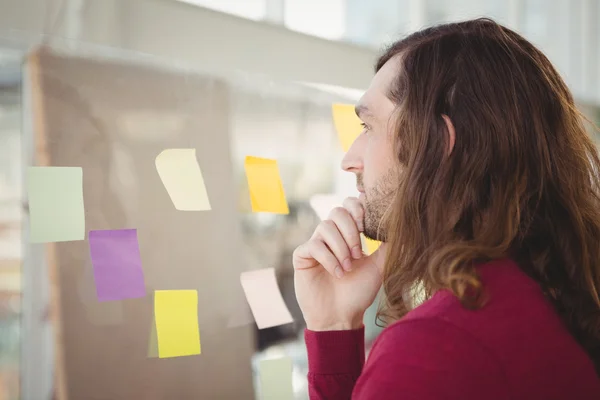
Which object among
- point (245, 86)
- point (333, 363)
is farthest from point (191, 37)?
point (333, 363)

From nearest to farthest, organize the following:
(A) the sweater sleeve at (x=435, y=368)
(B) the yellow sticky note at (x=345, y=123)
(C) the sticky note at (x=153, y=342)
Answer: (A) the sweater sleeve at (x=435, y=368) → (C) the sticky note at (x=153, y=342) → (B) the yellow sticky note at (x=345, y=123)

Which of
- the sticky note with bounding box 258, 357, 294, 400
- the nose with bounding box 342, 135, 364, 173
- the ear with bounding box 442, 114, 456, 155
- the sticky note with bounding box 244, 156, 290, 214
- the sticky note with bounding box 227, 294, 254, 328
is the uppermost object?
the ear with bounding box 442, 114, 456, 155

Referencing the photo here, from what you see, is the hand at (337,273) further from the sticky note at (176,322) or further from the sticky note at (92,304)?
the sticky note at (92,304)

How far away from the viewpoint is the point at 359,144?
3.22 feet

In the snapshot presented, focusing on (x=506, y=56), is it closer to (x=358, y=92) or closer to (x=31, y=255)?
(x=358, y=92)

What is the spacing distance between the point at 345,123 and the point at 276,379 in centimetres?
52

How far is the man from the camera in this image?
61 centimetres

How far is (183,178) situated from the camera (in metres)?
0.93

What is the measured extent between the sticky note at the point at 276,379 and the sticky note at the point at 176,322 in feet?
0.49

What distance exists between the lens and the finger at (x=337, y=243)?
95 cm

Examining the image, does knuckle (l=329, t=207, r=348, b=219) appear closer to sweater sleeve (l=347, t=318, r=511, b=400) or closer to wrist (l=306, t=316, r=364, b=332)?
wrist (l=306, t=316, r=364, b=332)

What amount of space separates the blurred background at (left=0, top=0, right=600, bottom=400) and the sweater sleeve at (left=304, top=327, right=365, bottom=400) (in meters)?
0.12

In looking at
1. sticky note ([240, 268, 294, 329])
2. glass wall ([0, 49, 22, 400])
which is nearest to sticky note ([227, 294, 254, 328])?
sticky note ([240, 268, 294, 329])

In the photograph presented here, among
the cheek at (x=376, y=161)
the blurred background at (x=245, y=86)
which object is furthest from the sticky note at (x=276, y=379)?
the cheek at (x=376, y=161)
